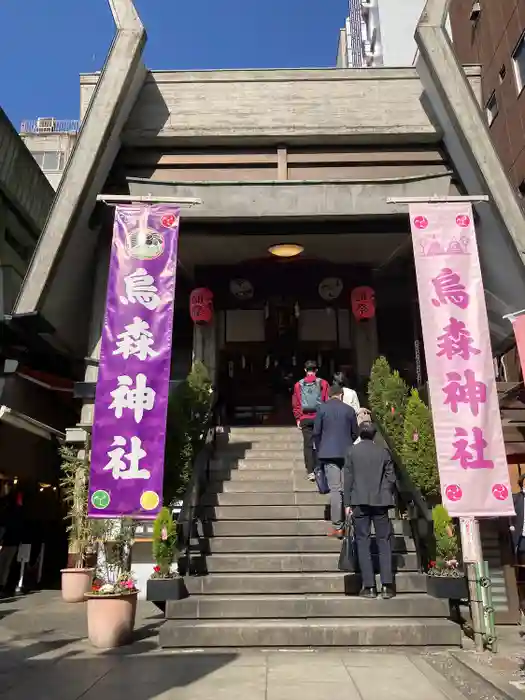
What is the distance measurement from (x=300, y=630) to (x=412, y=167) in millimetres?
8462

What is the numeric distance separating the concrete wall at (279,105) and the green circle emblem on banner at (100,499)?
22.4 ft

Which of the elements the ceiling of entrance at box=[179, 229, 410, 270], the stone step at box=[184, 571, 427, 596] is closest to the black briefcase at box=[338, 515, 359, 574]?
the stone step at box=[184, 571, 427, 596]

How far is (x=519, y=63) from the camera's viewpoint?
16125mm

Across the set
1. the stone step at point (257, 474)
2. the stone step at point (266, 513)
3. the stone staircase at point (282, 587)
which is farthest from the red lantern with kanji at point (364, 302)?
the stone step at point (266, 513)

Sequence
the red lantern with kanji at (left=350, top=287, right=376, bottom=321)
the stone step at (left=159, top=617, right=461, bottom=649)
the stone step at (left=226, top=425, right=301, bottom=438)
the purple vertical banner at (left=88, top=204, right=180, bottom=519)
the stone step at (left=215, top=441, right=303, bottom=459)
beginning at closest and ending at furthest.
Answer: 1. the stone step at (left=159, top=617, right=461, bottom=649)
2. the purple vertical banner at (left=88, top=204, right=180, bottom=519)
3. the stone step at (left=215, top=441, right=303, bottom=459)
4. the stone step at (left=226, top=425, right=301, bottom=438)
5. the red lantern with kanji at (left=350, top=287, right=376, bottom=321)

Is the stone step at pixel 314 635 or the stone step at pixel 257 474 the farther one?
the stone step at pixel 257 474

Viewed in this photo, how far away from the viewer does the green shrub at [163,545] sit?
6.53 metres

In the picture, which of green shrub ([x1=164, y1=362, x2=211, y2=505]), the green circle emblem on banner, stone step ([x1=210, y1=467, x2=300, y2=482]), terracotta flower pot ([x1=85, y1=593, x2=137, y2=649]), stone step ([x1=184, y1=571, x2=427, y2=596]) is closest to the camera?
terracotta flower pot ([x1=85, y1=593, x2=137, y2=649])

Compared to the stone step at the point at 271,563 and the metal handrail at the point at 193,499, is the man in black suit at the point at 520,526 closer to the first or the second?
the stone step at the point at 271,563

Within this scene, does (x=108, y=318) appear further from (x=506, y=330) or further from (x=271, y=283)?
(x=506, y=330)

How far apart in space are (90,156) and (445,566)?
8140 mm

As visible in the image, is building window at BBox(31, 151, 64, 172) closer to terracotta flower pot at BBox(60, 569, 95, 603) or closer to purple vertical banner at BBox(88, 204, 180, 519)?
purple vertical banner at BBox(88, 204, 180, 519)

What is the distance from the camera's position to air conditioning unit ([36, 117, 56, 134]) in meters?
29.9

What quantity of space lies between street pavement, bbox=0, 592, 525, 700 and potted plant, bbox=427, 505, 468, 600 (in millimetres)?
840
